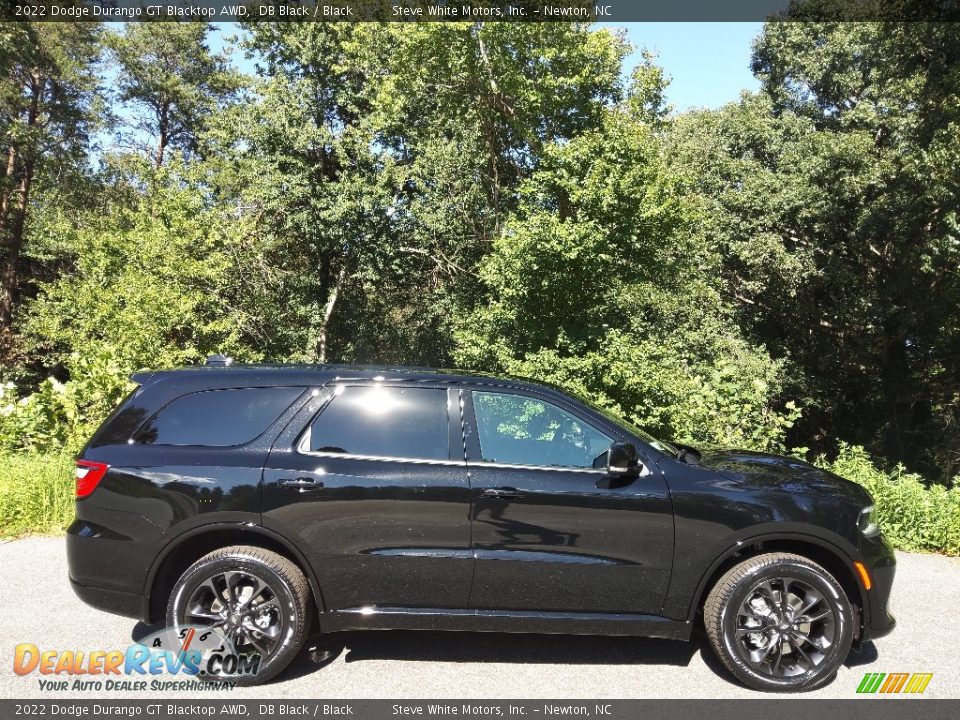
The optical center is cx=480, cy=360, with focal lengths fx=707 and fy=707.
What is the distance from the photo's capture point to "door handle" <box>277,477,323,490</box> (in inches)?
152

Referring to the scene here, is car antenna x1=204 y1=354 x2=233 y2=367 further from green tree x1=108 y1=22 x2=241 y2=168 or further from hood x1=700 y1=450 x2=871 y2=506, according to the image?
green tree x1=108 y1=22 x2=241 y2=168

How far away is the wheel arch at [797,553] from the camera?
12.7 feet

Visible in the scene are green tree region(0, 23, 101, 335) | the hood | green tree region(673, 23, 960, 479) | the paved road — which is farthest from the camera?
green tree region(0, 23, 101, 335)

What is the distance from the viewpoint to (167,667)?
392 centimetres

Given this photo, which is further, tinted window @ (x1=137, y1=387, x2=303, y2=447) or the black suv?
tinted window @ (x1=137, y1=387, x2=303, y2=447)

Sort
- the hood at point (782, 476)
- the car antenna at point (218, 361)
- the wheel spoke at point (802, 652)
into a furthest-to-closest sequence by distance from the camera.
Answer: the car antenna at point (218, 361)
the hood at point (782, 476)
the wheel spoke at point (802, 652)

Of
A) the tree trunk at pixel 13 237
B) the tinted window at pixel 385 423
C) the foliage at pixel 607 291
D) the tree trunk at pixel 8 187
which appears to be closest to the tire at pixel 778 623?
the tinted window at pixel 385 423

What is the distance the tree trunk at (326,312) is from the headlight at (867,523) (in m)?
17.8

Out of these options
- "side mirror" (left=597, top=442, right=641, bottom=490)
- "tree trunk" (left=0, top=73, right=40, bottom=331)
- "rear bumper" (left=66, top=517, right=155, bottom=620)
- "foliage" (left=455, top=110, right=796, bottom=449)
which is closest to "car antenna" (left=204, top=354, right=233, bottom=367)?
"rear bumper" (left=66, top=517, right=155, bottom=620)

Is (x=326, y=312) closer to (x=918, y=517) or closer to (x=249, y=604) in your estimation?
(x=918, y=517)

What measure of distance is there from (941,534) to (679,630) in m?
3.90

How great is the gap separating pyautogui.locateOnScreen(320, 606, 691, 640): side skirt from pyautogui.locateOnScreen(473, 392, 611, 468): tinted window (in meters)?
0.82

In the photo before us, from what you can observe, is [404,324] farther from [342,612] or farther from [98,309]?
[342,612]

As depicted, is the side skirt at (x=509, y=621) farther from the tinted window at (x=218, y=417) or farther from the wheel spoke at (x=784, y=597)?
the tinted window at (x=218, y=417)
